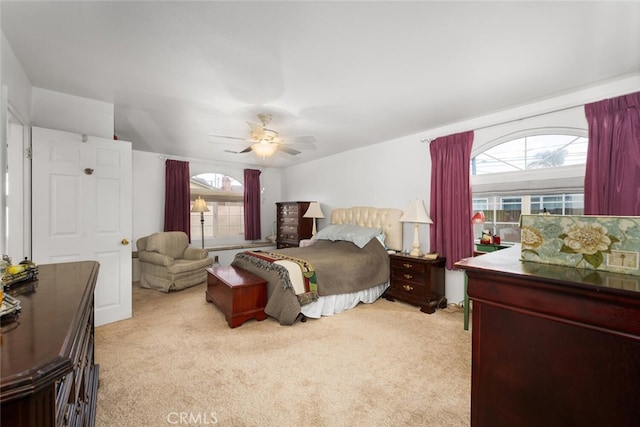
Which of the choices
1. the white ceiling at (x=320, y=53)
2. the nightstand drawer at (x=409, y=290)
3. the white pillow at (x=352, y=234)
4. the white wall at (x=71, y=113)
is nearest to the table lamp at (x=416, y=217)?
the nightstand drawer at (x=409, y=290)

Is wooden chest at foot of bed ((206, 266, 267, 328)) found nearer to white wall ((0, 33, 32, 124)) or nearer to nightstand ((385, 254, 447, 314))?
nightstand ((385, 254, 447, 314))

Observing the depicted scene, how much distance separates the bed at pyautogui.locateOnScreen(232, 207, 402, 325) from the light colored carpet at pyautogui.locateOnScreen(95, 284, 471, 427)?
0.24 m

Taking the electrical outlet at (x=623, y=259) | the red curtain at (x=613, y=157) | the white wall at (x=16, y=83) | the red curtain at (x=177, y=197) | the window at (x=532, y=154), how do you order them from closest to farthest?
1. the electrical outlet at (x=623, y=259)
2. the white wall at (x=16, y=83)
3. the red curtain at (x=613, y=157)
4. the window at (x=532, y=154)
5. the red curtain at (x=177, y=197)

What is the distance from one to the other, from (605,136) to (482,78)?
124 centimetres

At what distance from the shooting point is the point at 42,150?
2.62 meters

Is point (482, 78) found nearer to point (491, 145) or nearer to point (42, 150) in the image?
point (491, 145)

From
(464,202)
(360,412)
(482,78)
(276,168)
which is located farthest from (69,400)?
(276,168)

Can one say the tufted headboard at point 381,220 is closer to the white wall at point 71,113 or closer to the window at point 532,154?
the window at point 532,154

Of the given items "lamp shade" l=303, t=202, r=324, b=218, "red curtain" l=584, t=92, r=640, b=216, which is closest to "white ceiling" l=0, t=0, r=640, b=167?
"red curtain" l=584, t=92, r=640, b=216

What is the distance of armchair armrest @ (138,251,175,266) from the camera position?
4285 mm

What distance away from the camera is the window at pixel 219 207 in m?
5.85

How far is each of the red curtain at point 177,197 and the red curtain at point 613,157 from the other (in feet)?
19.5

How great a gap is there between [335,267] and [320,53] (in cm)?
240

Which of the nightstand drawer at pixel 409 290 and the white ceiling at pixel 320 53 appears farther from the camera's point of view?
the nightstand drawer at pixel 409 290
